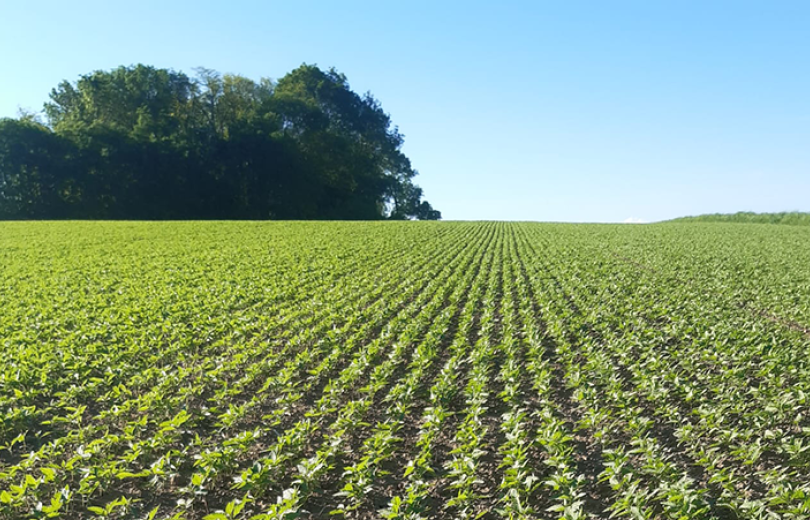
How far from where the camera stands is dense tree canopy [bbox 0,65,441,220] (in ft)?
156

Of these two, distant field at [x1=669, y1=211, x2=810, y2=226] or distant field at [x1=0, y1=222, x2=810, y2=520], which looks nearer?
distant field at [x1=0, y1=222, x2=810, y2=520]

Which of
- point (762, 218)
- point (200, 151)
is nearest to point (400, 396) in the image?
point (200, 151)

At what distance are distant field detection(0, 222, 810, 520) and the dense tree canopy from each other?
3886 cm

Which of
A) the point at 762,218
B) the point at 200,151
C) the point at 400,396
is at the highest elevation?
the point at 200,151

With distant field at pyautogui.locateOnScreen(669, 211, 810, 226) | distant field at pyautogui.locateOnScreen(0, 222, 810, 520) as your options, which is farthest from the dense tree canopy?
distant field at pyautogui.locateOnScreen(669, 211, 810, 226)

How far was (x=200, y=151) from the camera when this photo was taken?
53.9m

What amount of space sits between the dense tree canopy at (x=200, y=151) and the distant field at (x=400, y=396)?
38860mm

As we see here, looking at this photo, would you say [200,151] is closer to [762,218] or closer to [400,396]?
[400,396]

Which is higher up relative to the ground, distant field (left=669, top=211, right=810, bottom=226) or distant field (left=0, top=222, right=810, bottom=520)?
distant field (left=669, top=211, right=810, bottom=226)

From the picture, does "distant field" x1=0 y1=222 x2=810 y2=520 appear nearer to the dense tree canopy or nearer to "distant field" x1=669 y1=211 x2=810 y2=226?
the dense tree canopy

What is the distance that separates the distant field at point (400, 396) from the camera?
4.45 metres

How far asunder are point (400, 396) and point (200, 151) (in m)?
54.3

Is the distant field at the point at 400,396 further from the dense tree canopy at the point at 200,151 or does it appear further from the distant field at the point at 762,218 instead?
the distant field at the point at 762,218

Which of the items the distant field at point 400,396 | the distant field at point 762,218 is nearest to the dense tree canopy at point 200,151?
the distant field at point 400,396
